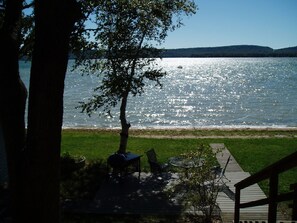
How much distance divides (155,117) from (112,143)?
22.1 m

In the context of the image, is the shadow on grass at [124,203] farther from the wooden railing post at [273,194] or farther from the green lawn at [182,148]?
the wooden railing post at [273,194]

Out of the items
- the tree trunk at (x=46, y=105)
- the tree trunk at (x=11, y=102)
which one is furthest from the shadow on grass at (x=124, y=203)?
the tree trunk at (x=46, y=105)

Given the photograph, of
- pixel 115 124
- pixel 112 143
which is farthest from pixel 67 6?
pixel 115 124

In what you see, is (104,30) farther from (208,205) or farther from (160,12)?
(208,205)

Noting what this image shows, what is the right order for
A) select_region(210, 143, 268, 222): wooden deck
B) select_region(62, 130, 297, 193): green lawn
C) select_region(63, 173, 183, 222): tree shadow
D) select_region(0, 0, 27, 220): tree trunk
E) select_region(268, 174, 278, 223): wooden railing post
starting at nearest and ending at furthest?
select_region(268, 174, 278, 223): wooden railing post, select_region(0, 0, 27, 220): tree trunk, select_region(210, 143, 268, 222): wooden deck, select_region(63, 173, 183, 222): tree shadow, select_region(62, 130, 297, 193): green lawn

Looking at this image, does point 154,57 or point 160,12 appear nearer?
point 160,12

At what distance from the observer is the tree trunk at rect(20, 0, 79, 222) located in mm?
4441

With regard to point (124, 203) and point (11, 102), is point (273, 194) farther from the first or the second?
point (124, 203)

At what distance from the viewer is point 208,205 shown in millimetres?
8773

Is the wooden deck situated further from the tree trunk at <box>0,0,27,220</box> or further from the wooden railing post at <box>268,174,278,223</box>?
the wooden railing post at <box>268,174,278,223</box>

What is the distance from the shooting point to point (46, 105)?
4.51 m

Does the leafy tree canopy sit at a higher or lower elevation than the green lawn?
higher

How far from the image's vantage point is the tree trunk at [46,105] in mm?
4441

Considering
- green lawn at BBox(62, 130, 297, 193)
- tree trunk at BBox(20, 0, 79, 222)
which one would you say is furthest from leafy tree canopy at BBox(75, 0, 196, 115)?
tree trunk at BBox(20, 0, 79, 222)
